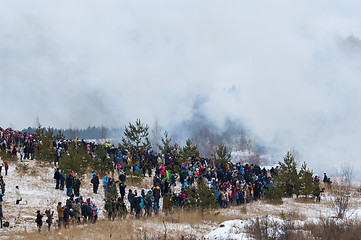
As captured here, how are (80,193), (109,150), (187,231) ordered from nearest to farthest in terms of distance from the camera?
(187,231), (80,193), (109,150)

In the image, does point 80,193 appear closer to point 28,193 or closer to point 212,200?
point 28,193

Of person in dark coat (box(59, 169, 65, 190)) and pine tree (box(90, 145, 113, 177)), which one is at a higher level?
pine tree (box(90, 145, 113, 177))

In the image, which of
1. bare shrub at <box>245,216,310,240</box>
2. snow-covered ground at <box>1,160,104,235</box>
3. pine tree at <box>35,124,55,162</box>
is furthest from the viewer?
pine tree at <box>35,124,55,162</box>

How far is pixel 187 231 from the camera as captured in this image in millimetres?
16000

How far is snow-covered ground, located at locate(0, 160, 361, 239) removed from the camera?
1541 centimetres

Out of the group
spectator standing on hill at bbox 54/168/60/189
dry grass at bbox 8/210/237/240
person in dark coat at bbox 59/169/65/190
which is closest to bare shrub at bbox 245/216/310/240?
dry grass at bbox 8/210/237/240

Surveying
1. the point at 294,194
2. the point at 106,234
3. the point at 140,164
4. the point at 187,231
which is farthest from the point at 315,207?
the point at 106,234

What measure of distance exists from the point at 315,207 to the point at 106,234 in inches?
637

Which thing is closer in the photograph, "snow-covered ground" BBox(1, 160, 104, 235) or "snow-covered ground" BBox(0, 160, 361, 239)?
"snow-covered ground" BBox(0, 160, 361, 239)

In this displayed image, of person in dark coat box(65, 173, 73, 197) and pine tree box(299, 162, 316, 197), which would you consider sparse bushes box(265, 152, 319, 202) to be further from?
person in dark coat box(65, 173, 73, 197)

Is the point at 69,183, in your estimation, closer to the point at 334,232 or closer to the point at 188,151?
A: the point at 188,151

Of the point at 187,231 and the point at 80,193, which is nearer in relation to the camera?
the point at 187,231

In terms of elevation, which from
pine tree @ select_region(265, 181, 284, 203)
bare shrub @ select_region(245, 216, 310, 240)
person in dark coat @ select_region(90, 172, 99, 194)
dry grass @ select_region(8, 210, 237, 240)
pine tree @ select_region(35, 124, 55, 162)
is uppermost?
pine tree @ select_region(35, 124, 55, 162)

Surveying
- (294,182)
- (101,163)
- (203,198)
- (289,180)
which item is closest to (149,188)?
(101,163)
